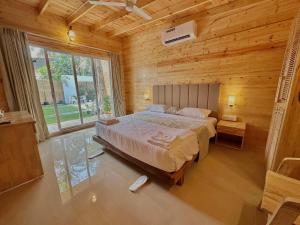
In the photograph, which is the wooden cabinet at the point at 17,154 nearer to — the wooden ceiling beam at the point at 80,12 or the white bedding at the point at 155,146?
the white bedding at the point at 155,146

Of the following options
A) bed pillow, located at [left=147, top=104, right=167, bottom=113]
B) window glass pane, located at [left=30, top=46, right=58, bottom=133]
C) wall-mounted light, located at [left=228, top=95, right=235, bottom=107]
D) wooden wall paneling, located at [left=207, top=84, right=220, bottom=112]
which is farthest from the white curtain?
wall-mounted light, located at [left=228, top=95, right=235, bottom=107]

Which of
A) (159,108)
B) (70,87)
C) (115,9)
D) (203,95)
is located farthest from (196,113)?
(70,87)

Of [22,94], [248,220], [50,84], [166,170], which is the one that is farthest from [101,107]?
[248,220]

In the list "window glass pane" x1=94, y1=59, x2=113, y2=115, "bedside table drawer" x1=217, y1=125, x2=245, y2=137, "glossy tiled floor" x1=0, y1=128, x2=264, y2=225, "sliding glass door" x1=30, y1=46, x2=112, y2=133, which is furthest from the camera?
"window glass pane" x1=94, y1=59, x2=113, y2=115

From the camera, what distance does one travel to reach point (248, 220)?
1405mm

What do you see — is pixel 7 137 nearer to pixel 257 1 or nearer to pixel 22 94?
pixel 22 94

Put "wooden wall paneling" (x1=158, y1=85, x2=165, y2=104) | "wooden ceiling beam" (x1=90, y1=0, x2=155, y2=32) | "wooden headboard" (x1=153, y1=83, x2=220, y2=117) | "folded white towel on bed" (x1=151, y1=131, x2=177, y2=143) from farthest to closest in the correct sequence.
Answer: "wooden wall paneling" (x1=158, y1=85, x2=165, y2=104)
"wooden headboard" (x1=153, y1=83, x2=220, y2=117)
"wooden ceiling beam" (x1=90, y1=0, x2=155, y2=32)
"folded white towel on bed" (x1=151, y1=131, x2=177, y2=143)

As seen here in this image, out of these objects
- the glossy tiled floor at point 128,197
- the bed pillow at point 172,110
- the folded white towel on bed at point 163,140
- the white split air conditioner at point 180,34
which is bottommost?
the glossy tiled floor at point 128,197

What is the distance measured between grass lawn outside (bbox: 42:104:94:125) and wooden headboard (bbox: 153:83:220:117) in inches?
103

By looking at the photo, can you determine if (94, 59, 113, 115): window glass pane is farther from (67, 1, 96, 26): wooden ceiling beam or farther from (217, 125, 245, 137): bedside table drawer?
(217, 125, 245, 137): bedside table drawer

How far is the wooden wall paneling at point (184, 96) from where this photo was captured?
3.71 m

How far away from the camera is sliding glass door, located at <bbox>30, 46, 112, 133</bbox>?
3.69 m

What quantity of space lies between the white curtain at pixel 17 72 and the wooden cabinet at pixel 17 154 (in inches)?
61.1

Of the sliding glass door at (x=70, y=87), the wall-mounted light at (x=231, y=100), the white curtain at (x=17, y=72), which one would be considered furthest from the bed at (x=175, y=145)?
the sliding glass door at (x=70, y=87)
